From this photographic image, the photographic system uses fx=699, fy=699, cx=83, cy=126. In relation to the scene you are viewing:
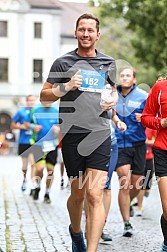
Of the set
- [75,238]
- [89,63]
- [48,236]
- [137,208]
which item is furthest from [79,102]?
[137,208]

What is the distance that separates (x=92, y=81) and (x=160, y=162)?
116 centimetres

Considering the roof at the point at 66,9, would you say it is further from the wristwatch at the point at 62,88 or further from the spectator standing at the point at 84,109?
the wristwatch at the point at 62,88

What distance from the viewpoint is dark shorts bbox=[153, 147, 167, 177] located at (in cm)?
649

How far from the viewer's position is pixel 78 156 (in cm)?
600

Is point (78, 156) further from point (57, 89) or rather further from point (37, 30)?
point (37, 30)

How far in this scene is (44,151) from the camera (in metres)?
12.9

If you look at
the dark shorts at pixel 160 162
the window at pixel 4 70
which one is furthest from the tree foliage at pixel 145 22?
the window at pixel 4 70

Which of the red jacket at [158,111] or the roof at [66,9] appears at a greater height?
the roof at [66,9]

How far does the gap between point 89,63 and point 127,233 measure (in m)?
2.90

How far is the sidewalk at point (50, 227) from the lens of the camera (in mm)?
7277

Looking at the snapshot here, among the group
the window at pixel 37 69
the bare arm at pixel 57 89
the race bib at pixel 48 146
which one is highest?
the window at pixel 37 69

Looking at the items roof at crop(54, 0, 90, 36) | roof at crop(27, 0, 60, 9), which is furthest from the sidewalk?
roof at crop(54, 0, 90, 36)

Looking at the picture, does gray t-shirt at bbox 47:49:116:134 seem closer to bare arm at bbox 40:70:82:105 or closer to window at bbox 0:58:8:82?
bare arm at bbox 40:70:82:105

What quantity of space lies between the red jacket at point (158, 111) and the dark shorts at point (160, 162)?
0.05 meters
